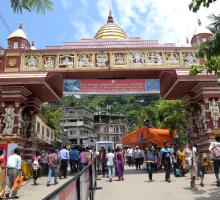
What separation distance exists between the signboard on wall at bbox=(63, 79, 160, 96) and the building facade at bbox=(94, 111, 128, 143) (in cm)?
6002

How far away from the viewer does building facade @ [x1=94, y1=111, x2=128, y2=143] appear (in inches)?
3076

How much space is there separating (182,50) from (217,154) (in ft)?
26.3

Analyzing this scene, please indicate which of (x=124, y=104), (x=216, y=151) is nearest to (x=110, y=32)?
(x=216, y=151)

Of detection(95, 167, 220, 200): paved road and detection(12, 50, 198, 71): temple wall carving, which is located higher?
detection(12, 50, 198, 71): temple wall carving

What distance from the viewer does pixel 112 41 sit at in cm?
1834

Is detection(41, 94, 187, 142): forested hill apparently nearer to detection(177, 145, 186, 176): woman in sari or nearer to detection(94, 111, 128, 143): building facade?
detection(94, 111, 128, 143): building facade

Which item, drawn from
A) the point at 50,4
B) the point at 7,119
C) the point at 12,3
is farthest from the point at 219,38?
the point at 7,119

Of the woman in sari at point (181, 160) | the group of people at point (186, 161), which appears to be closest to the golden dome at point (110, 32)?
the group of people at point (186, 161)

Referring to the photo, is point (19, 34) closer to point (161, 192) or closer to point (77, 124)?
point (161, 192)

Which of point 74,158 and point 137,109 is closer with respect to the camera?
point 74,158

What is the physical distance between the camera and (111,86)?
18.1m

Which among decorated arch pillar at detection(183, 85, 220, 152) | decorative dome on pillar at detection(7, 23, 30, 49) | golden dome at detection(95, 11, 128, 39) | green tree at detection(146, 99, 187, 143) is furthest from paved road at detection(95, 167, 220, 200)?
green tree at detection(146, 99, 187, 143)

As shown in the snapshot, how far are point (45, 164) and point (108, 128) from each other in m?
61.4

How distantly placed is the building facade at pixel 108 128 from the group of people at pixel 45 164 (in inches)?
2370
